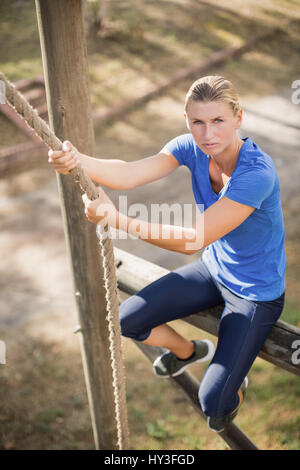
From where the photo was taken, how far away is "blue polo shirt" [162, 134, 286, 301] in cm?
183

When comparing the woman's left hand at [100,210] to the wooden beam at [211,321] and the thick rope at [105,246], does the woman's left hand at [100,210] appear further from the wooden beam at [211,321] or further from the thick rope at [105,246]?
the wooden beam at [211,321]

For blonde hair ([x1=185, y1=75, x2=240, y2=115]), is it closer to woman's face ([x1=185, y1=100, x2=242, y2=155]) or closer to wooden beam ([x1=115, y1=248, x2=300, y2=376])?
woman's face ([x1=185, y1=100, x2=242, y2=155])

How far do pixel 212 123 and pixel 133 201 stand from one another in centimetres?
402

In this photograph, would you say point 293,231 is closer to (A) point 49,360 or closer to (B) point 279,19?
(A) point 49,360

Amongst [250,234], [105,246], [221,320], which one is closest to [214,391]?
[221,320]

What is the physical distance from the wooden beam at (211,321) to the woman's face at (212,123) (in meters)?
0.74

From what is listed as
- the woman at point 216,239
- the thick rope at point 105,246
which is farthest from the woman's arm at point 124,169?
the thick rope at point 105,246

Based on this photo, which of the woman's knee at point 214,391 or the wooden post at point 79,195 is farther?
the woman's knee at point 214,391

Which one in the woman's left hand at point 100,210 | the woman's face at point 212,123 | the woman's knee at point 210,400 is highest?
the woman's face at point 212,123

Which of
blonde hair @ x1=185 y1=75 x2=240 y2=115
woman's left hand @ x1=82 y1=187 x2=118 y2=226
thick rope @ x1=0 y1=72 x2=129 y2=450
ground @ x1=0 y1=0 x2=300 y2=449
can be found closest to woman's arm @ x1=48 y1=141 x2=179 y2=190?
thick rope @ x1=0 y1=72 x2=129 y2=450

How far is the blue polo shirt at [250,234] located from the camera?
1827 millimetres

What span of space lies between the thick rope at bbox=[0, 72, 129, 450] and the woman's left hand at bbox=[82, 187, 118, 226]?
20 millimetres

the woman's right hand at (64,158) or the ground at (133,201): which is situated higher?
the woman's right hand at (64,158)

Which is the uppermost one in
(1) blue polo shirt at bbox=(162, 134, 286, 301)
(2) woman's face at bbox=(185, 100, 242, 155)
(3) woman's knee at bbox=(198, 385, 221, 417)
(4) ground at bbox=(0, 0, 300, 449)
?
(2) woman's face at bbox=(185, 100, 242, 155)
